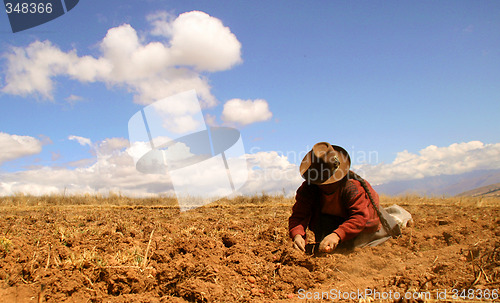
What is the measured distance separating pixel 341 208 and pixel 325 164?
612 mm

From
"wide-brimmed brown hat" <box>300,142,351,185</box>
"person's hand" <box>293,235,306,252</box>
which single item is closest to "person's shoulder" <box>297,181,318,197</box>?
"wide-brimmed brown hat" <box>300,142,351,185</box>

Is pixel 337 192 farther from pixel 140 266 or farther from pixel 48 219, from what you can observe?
pixel 48 219

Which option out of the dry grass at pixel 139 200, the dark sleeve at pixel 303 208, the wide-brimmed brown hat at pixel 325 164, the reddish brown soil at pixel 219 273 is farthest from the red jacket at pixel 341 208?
the dry grass at pixel 139 200

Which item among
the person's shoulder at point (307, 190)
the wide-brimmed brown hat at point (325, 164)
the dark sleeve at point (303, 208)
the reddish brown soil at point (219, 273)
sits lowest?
the reddish brown soil at point (219, 273)

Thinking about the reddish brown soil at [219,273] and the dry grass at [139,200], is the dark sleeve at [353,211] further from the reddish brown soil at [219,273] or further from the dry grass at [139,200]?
the dry grass at [139,200]

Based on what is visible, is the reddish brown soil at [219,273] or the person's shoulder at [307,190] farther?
the person's shoulder at [307,190]

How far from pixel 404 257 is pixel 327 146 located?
5.04 ft

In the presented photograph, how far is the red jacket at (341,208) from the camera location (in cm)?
376

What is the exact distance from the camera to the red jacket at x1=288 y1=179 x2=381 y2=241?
3764 mm

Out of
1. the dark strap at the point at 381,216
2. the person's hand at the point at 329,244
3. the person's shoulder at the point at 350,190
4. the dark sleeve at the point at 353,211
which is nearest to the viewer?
the person's hand at the point at 329,244

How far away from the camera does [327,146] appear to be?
3936 mm

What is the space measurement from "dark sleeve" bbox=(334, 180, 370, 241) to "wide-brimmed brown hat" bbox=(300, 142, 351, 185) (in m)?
0.21

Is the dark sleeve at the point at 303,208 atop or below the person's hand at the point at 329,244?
atop

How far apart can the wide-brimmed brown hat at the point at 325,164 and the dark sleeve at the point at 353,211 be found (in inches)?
8.2
